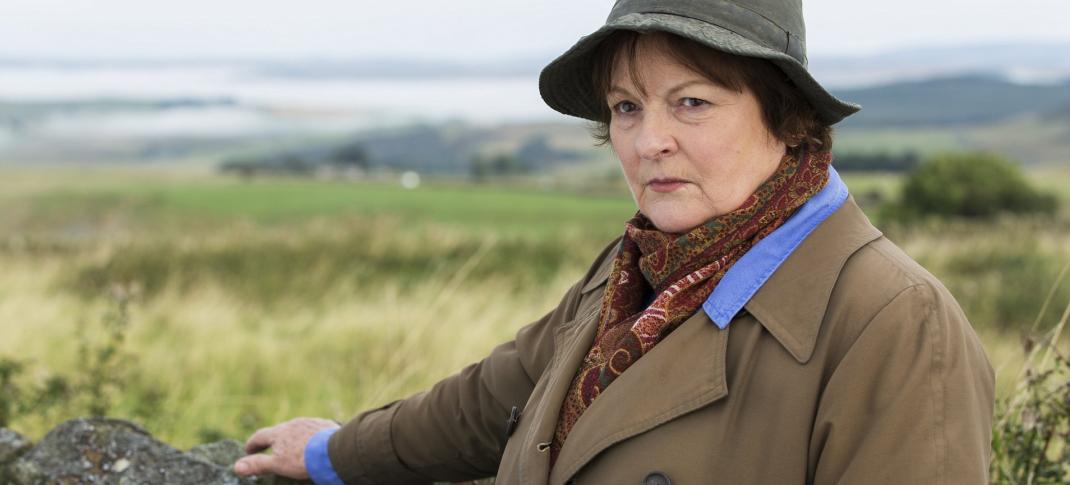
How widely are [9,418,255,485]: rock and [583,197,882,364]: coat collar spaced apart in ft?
5.16

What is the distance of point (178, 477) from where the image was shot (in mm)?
2766

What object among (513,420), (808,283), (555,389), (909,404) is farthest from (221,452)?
(909,404)

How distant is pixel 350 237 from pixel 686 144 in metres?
12.5

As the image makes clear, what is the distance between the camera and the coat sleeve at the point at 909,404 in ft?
5.63

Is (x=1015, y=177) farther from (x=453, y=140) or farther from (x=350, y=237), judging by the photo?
(x=453, y=140)

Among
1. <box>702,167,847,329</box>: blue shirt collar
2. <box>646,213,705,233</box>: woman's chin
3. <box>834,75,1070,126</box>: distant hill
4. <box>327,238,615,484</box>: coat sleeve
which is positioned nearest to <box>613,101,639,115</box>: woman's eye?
<box>646,213,705,233</box>: woman's chin

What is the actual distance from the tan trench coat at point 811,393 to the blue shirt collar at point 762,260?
0.02 metres

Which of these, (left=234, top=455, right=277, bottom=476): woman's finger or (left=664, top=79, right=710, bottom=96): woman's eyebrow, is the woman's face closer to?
(left=664, top=79, right=710, bottom=96): woman's eyebrow

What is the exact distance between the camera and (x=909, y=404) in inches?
67.8

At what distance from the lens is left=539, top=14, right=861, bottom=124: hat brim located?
1946 millimetres

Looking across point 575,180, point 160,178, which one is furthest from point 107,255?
point 160,178

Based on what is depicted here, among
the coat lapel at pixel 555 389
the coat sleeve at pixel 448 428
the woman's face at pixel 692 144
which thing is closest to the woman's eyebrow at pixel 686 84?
the woman's face at pixel 692 144

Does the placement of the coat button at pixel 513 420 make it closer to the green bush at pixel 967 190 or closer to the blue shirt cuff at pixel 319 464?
the blue shirt cuff at pixel 319 464

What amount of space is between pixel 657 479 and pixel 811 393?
31 centimetres
